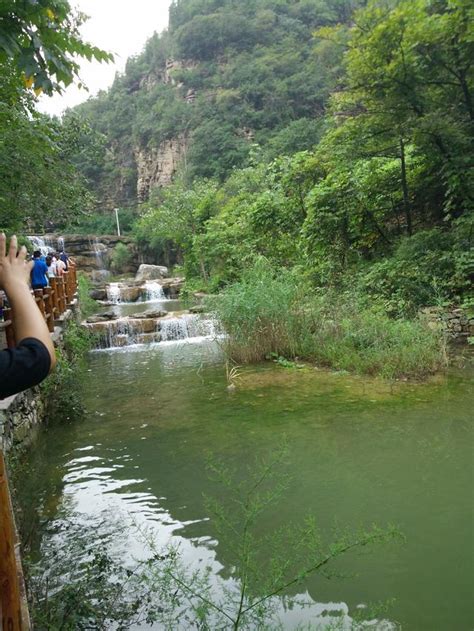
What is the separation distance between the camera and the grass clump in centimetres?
778

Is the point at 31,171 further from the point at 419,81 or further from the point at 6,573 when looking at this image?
the point at 419,81

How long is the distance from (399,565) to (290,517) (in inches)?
36.0

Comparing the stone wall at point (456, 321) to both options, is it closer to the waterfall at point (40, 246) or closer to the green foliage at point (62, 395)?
the green foliage at point (62, 395)

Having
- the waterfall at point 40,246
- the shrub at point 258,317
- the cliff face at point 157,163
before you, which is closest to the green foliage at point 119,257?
the waterfall at point 40,246

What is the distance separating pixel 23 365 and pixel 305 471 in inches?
148

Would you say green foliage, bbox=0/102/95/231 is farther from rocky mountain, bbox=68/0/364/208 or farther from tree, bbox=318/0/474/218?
rocky mountain, bbox=68/0/364/208

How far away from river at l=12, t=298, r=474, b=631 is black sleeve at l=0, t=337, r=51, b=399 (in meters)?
2.26

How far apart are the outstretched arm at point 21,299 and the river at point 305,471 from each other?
231 centimetres

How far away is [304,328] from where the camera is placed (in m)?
8.81

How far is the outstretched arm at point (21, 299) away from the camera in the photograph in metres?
1.33

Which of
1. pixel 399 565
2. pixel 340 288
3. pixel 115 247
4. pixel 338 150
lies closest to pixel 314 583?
pixel 399 565

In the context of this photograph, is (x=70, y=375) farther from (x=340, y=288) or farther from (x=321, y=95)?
(x=321, y=95)

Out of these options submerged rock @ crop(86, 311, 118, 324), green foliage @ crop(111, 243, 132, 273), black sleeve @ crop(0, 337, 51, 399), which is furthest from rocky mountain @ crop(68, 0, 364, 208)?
black sleeve @ crop(0, 337, 51, 399)

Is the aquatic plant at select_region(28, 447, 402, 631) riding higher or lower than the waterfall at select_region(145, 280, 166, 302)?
lower
